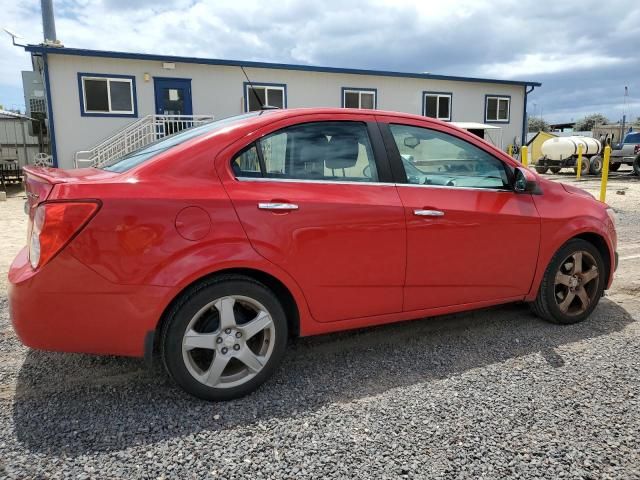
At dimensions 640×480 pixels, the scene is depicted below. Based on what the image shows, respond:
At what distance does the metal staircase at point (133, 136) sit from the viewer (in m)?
14.6

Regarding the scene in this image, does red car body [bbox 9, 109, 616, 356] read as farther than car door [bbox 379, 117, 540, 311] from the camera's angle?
No

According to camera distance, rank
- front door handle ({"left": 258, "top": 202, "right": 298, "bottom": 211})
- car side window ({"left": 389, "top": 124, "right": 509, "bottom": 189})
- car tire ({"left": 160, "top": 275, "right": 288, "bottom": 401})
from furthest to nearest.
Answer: car side window ({"left": 389, "top": 124, "right": 509, "bottom": 189})
front door handle ({"left": 258, "top": 202, "right": 298, "bottom": 211})
car tire ({"left": 160, "top": 275, "right": 288, "bottom": 401})

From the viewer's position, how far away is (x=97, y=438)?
93.7 inches

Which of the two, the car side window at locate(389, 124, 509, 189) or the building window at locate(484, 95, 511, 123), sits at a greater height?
the building window at locate(484, 95, 511, 123)

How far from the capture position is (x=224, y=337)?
2.68 metres

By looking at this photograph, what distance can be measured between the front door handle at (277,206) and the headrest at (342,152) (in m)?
0.43

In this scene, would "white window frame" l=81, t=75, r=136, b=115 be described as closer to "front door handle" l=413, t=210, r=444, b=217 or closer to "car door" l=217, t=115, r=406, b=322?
"car door" l=217, t=115, r=406, b=322

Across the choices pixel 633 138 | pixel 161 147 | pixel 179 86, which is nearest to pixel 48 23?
pixel 179 86

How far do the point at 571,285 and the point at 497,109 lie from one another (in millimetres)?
19360

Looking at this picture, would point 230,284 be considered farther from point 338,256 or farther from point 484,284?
point 484,284

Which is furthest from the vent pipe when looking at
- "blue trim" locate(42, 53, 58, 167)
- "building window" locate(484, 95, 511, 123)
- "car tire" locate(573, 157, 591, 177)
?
"car tire" locate(573, 157, 591, 177)

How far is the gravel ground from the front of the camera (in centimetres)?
222

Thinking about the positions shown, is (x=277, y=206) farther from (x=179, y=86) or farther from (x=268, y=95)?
(x=268, y=95)

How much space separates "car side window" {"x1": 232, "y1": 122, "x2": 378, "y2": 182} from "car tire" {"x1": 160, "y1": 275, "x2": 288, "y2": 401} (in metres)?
0.67
